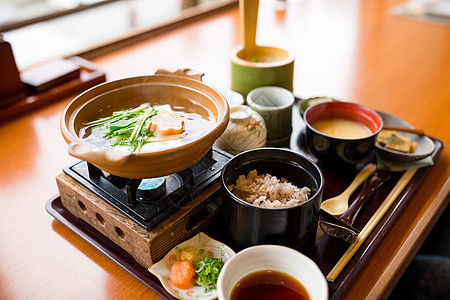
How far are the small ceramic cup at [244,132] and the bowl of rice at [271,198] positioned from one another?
0.15 metres

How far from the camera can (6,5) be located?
12.3 ft

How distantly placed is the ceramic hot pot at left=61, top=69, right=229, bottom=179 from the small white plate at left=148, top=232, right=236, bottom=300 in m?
0.21

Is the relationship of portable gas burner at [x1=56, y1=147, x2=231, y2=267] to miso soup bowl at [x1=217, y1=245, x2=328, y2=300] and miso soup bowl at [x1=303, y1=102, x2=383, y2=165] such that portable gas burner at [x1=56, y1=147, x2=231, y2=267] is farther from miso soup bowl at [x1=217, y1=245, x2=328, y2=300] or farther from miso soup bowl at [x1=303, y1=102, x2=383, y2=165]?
miso soup bowl at [x1=303, y1=102, x2=383, y2=165]

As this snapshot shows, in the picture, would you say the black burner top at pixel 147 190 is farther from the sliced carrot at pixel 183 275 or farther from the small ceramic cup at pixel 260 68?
the small ceramic cup at pixel 260 68

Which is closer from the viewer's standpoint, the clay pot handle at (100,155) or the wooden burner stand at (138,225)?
the clay pot handle at (100,155)

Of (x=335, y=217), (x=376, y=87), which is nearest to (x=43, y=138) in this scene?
(x=335, y=217)

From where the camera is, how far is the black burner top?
1084mm

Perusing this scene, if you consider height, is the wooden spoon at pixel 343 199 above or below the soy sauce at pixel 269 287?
below

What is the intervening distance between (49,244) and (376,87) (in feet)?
5.23

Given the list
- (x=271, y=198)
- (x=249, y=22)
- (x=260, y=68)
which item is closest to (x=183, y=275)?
(x=271, y=198)

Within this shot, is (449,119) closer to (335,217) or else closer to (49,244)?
(335,217)

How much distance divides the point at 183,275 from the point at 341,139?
67cm

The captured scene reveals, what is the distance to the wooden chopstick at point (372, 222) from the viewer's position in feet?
3.58

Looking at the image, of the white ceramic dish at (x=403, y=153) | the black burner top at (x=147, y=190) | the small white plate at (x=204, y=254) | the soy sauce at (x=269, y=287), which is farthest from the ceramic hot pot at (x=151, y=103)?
the white ceramic dish at (x=403, y=153)
